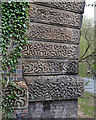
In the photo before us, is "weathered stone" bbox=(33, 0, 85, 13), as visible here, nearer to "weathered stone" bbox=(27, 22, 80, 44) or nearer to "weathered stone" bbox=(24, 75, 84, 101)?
"weathered stone" bbox=(27, 22, 80, 44)

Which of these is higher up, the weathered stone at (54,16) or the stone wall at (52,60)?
the weathered stone at (54,16)

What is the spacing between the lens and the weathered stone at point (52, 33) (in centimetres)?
296

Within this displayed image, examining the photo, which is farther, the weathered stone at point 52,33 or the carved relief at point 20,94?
the weathered stone at point 52,33

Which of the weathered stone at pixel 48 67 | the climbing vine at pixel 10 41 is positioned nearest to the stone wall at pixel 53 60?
the weathered stone at pixel 48 67

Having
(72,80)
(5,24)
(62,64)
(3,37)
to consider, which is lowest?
(72,80)

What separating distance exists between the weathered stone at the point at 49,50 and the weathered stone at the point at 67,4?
0.86 meters

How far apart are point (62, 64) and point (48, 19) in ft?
3.59

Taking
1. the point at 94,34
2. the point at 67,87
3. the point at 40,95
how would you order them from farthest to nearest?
the point at 94,34, the point at 67,87, the point at 40,95

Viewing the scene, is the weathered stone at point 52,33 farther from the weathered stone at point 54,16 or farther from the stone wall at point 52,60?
the weathered stone at point 54,16

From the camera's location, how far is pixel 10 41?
2527mm

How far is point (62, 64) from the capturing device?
317 centimetres

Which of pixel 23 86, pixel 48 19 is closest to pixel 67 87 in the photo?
pixel 23 86

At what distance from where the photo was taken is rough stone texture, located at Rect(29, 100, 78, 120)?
9.82 feet

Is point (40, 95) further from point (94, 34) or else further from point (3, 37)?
point (94, 34)
